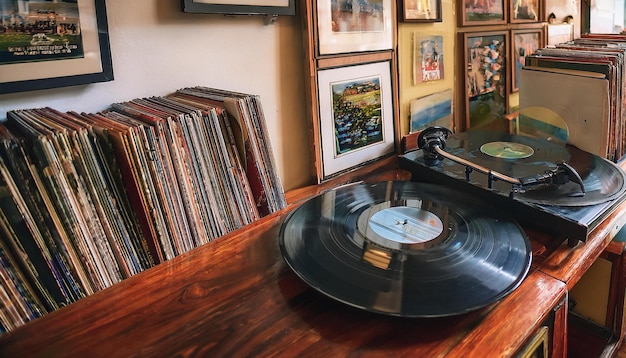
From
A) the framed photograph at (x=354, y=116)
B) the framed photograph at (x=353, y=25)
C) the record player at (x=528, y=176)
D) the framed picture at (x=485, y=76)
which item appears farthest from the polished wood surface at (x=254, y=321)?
the framed picture at (x=485, y=76)

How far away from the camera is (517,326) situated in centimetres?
76

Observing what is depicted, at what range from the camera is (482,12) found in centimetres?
175

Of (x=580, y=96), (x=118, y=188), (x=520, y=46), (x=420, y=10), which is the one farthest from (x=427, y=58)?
(x=118, y=188)

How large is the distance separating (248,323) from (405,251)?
30 cm

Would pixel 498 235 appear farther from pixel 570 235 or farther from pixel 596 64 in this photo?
pixel 596 64

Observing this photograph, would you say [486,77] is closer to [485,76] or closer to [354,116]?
[485,76]

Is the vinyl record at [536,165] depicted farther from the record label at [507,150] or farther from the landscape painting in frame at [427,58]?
the landscape painting in frame at [427,58]

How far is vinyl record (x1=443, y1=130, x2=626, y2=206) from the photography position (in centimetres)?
106

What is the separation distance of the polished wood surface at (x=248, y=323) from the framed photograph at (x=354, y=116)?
0.52m

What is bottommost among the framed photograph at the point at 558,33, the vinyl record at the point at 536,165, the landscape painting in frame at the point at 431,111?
the vinyl record at the point at 536,165

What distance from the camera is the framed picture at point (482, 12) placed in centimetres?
169

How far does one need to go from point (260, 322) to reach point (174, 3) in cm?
67

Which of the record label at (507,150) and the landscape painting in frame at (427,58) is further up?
the landscape painting in frame at (427,58)

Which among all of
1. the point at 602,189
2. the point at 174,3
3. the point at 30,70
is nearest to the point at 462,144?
the point at 602,189
